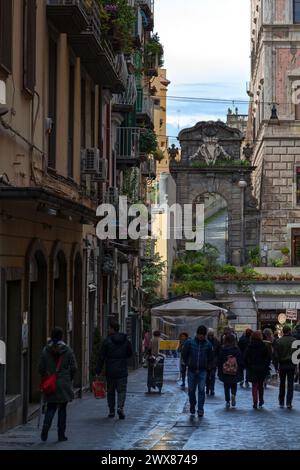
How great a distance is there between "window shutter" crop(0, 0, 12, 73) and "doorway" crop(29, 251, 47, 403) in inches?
175

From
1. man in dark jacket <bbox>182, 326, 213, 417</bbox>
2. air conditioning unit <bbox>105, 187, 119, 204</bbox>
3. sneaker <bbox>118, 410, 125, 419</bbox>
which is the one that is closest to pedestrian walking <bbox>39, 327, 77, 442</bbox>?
sneaker <bbox>118, 410, 125, 419</bbox>

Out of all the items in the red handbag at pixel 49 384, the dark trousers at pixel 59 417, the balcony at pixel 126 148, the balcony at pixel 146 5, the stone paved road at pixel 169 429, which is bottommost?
the stone paved road at pixel 169 429

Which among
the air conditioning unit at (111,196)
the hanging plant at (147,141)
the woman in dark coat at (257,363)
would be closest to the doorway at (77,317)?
the woman in dark coat at (257,363)

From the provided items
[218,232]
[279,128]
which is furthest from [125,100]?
[218,232]

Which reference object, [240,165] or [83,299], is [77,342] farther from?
[240,165]

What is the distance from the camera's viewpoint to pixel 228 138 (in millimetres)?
Result: 64562

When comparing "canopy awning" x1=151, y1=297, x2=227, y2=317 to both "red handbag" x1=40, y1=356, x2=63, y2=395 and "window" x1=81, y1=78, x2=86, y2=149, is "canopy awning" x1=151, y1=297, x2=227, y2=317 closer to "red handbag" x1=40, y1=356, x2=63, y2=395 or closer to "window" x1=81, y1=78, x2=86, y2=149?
"window" x1=81, y1=78, x2=86, y2=149

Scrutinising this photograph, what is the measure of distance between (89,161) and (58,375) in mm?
10879

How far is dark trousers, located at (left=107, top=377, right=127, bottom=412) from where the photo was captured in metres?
18.8

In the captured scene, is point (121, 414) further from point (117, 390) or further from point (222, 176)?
point (222, 176)

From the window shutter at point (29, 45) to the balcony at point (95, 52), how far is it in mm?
3859

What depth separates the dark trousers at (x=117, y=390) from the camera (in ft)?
61.7

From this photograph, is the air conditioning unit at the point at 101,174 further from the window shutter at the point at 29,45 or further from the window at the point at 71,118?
the window shutter at the point at 29,45

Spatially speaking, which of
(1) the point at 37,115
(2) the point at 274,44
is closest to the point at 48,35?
(1) the point at 37,115
